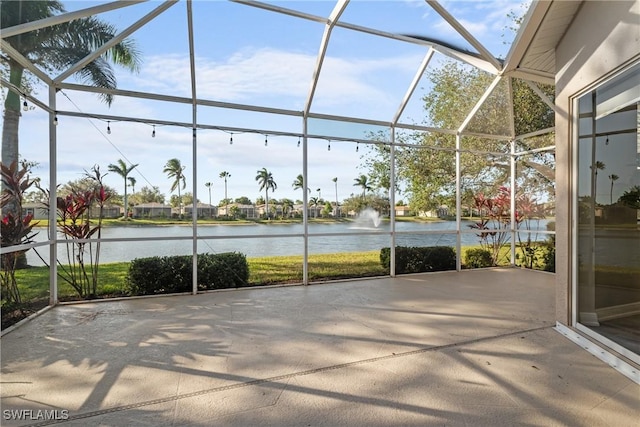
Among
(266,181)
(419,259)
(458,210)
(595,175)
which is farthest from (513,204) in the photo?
(266,181)

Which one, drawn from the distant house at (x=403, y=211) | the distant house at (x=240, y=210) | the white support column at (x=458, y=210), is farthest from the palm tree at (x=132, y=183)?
the white support column at (x=458, y=210)

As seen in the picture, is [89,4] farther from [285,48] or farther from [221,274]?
[221,274]

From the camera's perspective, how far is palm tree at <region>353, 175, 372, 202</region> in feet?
21.6

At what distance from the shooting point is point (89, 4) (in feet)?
11.6

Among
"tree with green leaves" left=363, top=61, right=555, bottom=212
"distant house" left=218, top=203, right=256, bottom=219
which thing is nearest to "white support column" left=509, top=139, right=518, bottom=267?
"tree with green leaves" left=363, top=61, right=555, bottom=212

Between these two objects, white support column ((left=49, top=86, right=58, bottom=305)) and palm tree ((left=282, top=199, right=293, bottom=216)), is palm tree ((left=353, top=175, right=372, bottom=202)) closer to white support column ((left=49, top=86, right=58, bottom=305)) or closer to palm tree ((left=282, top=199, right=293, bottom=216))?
palm tree ((left=282, top=199, right=293, bottom=216))

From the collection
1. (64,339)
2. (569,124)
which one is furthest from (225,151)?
(569,124)

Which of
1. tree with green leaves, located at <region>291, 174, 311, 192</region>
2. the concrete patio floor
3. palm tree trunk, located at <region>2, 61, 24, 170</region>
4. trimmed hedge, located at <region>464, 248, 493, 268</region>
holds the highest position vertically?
palm tree trunk, located at <region>2, 61, 24, 170</region>

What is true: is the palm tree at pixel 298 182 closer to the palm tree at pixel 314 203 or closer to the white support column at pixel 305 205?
the white support column at pixel 305 205

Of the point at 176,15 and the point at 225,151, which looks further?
the point at 225,151

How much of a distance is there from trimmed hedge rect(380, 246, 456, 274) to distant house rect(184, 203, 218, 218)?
352cm

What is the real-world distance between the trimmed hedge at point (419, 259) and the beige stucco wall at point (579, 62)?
3314mm

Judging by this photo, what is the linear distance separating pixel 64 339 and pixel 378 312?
3368 millimetres

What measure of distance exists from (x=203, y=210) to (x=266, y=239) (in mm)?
1188
